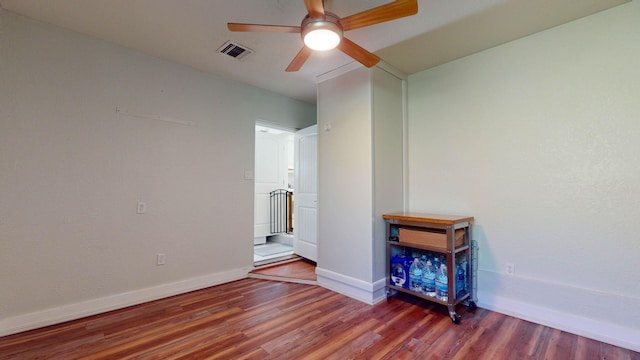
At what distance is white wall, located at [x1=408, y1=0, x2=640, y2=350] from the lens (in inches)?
77.5

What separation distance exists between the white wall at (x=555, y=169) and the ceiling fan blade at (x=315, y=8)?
1796 mm

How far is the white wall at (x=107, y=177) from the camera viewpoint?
86.6 inches

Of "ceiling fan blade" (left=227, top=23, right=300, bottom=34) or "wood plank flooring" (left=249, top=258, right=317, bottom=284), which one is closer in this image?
"ceiling fan blade" (left=227, top=23, right=300, bottom=34)

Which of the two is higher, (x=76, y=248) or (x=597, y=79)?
(x=597, y=79)

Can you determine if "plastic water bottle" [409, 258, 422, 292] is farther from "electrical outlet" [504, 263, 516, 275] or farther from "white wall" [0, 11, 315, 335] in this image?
"white wall" [0, 11, 315, 335]

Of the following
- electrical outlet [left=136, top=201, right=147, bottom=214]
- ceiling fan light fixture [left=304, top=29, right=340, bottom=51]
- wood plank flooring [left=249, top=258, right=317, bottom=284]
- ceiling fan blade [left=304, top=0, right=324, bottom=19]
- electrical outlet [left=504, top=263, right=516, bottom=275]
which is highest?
ceiling fan blade [left=304, top=0, right=324, bottom=19]

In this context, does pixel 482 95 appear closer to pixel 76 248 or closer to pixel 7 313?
pixel 76 248

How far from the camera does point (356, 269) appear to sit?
2834 mm

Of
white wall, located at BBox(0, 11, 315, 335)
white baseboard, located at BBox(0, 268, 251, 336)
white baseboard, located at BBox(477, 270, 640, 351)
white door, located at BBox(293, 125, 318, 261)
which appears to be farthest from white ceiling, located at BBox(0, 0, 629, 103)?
white baseboard, located at BBox(0, 268, 251, 336)

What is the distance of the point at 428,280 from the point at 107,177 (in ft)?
10.5

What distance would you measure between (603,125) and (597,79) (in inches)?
14.2

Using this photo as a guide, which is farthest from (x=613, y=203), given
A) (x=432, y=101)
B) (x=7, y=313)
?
(x=7, y=313)

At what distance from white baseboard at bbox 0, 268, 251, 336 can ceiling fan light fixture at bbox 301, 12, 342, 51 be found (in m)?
2.76

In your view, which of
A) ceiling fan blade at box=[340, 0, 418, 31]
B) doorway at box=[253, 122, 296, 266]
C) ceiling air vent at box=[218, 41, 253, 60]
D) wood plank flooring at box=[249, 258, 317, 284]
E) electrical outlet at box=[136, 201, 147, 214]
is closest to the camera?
ceiling fan blade at box=[340, 0, 418, 31]
